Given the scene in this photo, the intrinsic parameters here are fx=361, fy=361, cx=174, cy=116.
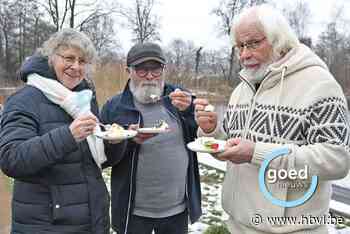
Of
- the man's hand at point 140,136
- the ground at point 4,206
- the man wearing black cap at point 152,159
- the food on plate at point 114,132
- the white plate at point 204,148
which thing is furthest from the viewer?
the ground at point 4,206

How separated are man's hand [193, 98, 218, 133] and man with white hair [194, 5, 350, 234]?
0.24 m

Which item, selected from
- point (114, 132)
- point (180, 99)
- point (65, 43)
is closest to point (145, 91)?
point (180, 99)

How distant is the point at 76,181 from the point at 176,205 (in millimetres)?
909

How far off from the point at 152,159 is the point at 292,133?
47.5 inches

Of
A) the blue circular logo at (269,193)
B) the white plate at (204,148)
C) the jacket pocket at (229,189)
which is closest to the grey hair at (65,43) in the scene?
the white plate at (204,148)

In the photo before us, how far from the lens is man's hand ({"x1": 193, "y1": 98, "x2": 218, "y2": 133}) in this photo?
2.22 m

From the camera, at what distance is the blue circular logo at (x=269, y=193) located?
1698 mm

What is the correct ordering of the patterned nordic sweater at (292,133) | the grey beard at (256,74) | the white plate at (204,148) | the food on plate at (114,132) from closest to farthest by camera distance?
the patterned nordic sweater at (292,133), the white plate at (204,148), the grey beard at (256,74), the food on plate at (114,132)

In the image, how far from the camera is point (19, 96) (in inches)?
80.5

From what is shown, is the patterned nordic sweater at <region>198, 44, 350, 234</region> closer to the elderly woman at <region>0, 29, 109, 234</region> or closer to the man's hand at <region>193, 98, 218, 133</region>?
the man's hand at <region>193, 98, 218, 133</region>

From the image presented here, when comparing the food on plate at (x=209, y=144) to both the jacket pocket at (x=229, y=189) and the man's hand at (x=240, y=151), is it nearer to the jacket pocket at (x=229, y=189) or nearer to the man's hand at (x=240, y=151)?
the man's hand at (x=240, y=151)

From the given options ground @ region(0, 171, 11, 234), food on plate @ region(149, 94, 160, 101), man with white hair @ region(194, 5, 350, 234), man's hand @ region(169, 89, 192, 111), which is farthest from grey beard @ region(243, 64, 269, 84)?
ground @ region(0, 171, 11, 234)

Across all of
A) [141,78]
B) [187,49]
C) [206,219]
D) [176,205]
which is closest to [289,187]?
[176,205]

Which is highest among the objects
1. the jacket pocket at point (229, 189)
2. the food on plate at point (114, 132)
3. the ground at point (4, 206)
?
the food on plate at point (114, 132)
